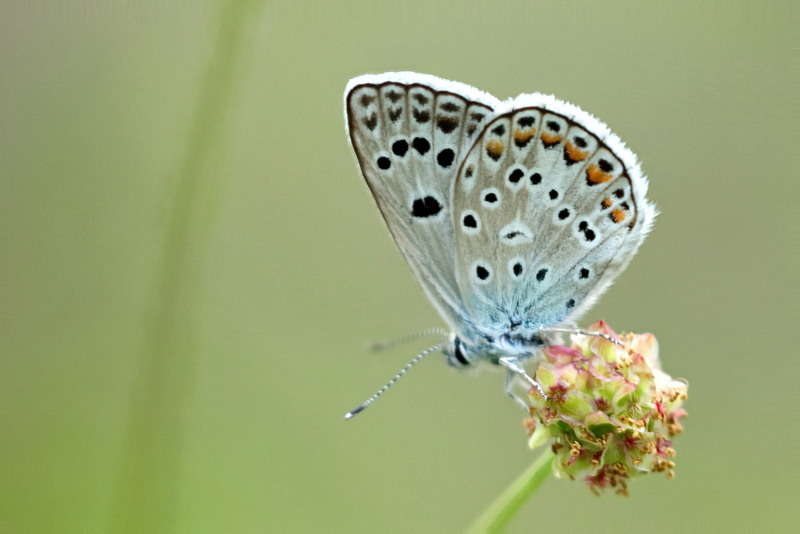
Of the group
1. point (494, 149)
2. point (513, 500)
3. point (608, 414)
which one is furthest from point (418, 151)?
point (513, 500)

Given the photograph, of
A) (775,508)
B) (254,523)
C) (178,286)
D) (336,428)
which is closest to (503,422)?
(336,428)

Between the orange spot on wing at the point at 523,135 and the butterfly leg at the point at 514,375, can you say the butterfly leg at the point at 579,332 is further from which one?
the orange spot on wing at the point at 523,135

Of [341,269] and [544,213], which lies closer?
[544,213]

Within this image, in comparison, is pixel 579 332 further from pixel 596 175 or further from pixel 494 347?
pixel 596 175

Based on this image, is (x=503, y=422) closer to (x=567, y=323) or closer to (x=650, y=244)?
(x=650, y=244)

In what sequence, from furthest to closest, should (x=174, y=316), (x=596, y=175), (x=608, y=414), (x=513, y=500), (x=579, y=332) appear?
1. (x=596, y=175)
2. (x=579, y=332)
3. (x=608, y=414)
4. (x=513, y=500)
5. (x=174, y=316)
